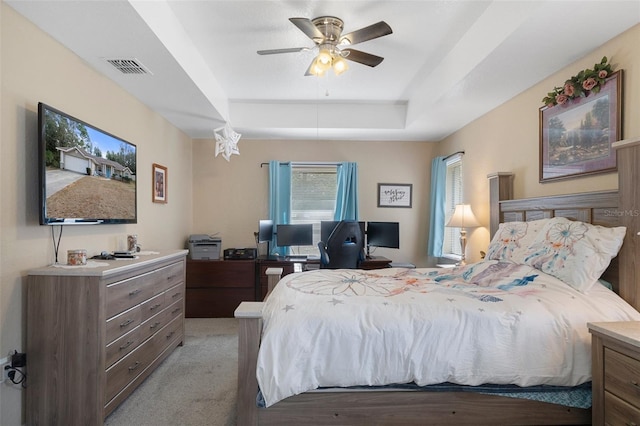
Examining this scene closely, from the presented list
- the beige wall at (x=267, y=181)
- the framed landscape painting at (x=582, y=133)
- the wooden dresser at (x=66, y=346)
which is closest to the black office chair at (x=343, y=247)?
the beige wall at (x=267, y=181)

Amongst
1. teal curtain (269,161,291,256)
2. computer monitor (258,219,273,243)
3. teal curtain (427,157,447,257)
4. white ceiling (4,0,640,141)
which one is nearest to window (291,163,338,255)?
teal curtain (269,161,291,256)

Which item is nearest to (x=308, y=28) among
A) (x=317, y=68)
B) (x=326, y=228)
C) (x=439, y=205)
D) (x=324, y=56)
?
(x=324, y=56)

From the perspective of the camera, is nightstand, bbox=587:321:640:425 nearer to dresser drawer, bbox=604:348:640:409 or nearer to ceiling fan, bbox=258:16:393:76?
dresser drawer, bbox=604:348:640:409

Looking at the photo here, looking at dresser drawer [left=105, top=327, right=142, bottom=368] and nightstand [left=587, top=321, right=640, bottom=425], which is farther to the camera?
dresser drawer [left=105, top=327, right=142, bottom=368]

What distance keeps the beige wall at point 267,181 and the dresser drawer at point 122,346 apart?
2.63 metres

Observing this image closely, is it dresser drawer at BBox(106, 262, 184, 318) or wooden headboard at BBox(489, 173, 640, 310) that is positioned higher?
wooden headboard at BBox(489, 173, 640, 310)

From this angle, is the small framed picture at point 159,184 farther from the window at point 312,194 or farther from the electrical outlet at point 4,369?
the electrical outlet at point 4,369

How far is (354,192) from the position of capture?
499 centimetres

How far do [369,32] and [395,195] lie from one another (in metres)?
3.11

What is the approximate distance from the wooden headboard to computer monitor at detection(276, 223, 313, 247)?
2.26 metres

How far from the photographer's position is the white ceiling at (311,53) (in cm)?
204

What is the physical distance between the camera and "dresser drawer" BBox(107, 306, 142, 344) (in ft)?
6.94

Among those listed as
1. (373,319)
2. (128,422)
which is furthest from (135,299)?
(373,319)

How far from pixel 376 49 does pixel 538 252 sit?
80.5 inches
